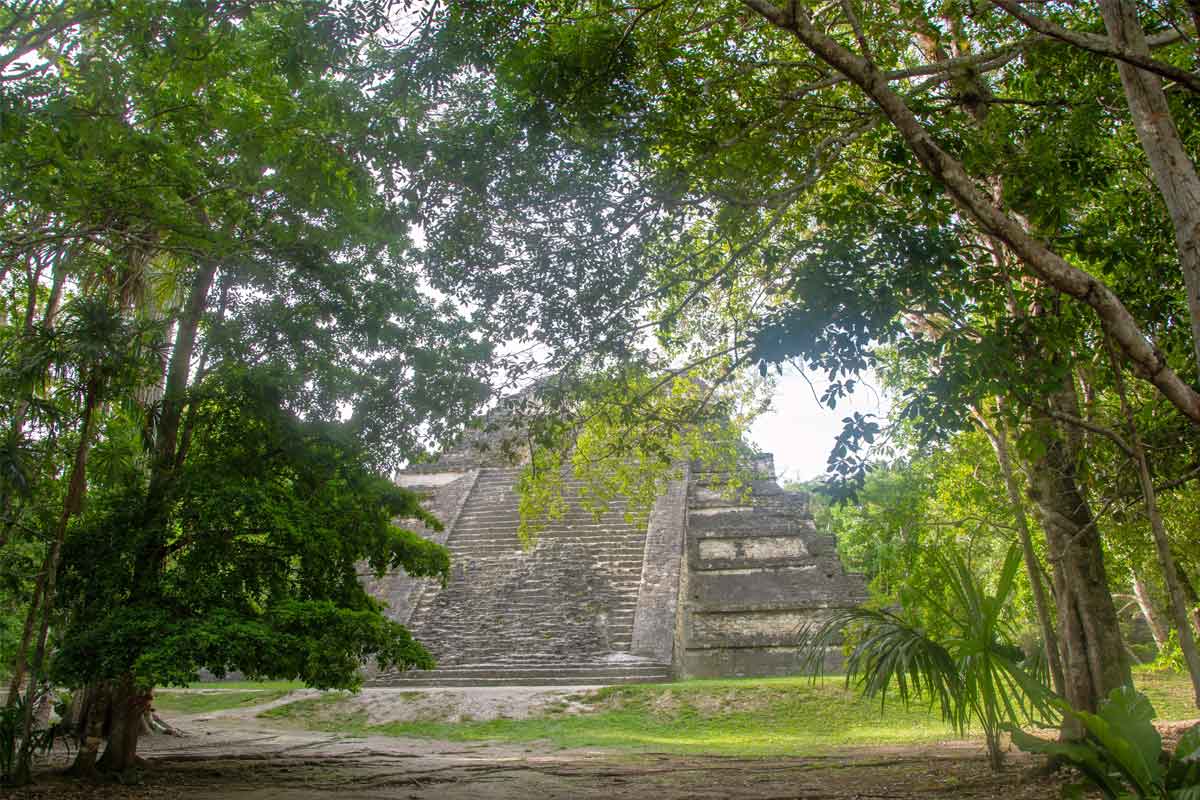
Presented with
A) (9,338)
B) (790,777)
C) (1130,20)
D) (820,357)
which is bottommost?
(790,777)

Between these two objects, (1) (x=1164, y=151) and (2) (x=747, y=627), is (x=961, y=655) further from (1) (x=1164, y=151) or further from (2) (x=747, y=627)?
(2) (x=747, y=627)

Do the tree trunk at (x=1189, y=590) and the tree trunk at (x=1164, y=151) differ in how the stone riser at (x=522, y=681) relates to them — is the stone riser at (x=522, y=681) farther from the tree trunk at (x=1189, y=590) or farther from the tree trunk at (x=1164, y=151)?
the tree trunk at (x=1164, y=151)

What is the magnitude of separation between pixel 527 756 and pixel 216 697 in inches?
215

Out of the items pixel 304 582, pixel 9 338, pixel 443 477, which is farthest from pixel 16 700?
pixel 443 477

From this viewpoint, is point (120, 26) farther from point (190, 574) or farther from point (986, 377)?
point (986, 377)

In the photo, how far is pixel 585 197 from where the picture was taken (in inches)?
207

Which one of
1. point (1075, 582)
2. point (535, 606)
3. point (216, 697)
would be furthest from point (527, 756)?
point (216, 697)

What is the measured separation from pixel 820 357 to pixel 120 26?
3665 mm

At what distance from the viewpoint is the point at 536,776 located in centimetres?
571

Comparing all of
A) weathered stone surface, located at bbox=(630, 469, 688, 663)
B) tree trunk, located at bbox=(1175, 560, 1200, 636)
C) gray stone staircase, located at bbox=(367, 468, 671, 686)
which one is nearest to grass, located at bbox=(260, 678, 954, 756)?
gray stone staircase, located at bbox=(367, 468, 671, 686)

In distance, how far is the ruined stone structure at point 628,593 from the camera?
35.2 feet

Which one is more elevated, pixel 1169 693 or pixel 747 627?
pixel 747 627

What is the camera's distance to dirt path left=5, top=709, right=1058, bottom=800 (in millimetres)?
4961

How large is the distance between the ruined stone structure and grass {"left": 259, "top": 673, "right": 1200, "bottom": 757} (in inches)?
44.2
